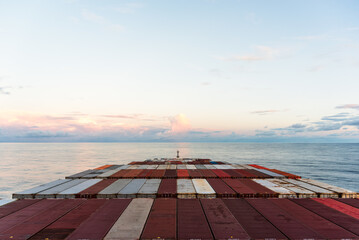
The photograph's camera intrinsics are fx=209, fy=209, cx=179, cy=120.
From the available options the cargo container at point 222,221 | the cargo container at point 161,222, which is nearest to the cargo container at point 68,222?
the cargo container at point 161,222

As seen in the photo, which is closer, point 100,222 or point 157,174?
point 100,222

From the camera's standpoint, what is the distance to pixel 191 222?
16828 millimetres

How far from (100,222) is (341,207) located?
23.0 meters

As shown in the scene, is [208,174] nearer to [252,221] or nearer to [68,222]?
[252,221]

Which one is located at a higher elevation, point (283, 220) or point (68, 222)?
point (68, 222)

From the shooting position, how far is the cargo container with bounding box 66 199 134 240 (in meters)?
14.7

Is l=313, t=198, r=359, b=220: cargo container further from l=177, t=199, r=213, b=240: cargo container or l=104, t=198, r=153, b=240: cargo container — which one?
l=104, t=198, r=153, b=240: cargo container

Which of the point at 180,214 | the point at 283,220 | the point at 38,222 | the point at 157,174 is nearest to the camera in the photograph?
the point at 38,222

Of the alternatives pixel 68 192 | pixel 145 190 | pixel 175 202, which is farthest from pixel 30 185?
pixel 175 202

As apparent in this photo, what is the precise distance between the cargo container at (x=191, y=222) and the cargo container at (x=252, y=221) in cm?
299

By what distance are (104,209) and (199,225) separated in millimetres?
9448

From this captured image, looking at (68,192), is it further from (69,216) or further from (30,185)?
(30,185)

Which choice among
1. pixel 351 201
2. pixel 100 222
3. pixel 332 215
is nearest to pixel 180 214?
pixel 100 222

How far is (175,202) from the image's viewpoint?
22000 mm
